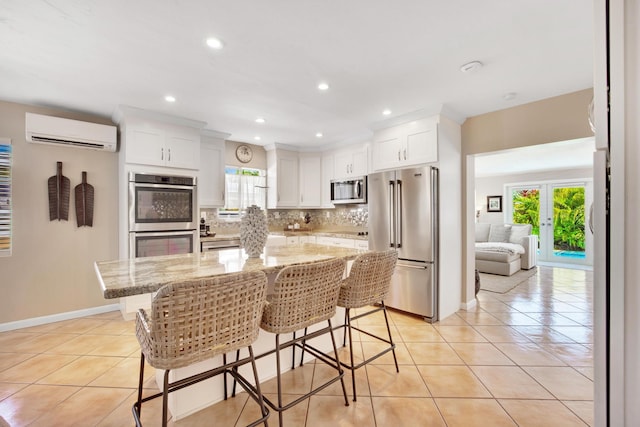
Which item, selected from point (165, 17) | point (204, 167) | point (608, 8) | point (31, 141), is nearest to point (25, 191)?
point (31, 141)

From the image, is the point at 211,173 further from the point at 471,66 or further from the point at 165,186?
the point at 471,66

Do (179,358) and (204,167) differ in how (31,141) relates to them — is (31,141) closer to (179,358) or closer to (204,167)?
(204,167)

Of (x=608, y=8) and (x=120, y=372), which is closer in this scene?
(x=608, y=8)

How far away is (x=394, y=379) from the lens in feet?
7.01

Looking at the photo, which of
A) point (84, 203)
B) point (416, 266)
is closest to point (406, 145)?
point (416, 266)

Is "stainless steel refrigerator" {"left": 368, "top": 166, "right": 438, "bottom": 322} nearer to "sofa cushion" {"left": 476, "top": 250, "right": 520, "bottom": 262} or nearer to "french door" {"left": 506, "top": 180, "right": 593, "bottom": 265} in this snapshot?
"sofa cushion" {"left": 476, "top": 250, "right": 520, "bottom": 262}

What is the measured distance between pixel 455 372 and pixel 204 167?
387cm

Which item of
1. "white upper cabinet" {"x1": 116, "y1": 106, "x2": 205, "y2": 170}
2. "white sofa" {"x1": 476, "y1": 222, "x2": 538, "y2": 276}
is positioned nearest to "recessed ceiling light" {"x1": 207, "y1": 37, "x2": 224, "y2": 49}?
"white upper cabinet" {"x1": 116, "y1": 106, "x2": 205, "y2": 170}

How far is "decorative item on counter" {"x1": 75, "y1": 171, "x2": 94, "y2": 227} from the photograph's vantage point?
11.0 feet

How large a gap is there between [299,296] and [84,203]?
10.8 ft

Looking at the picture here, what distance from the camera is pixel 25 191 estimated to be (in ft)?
10.2

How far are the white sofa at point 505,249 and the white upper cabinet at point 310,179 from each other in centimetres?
366

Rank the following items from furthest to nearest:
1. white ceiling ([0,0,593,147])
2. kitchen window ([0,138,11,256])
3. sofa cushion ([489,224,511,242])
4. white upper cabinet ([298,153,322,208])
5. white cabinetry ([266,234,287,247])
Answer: sofa cushion ([489,224,511,242]) < white upper cabinet ([298,153,322,208]) < white cabinetry ([266,234,287,247]) < kitchen window ([0,138,11,256]) < white ceiling ([0,0,593,147])

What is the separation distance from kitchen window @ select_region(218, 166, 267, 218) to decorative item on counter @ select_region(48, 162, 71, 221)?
1.90 metres
